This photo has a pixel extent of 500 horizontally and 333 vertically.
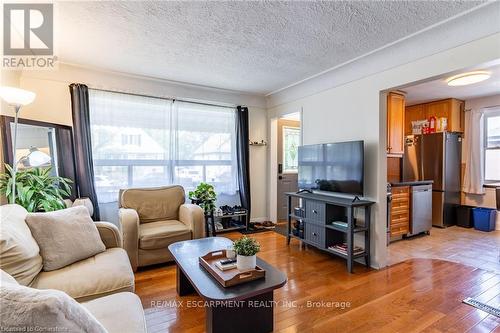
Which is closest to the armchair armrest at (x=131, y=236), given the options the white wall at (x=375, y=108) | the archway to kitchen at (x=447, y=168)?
the white wall at (x=375, y=108)

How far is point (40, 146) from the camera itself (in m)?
2.86

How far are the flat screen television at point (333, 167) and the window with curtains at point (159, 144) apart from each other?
1.35 metres

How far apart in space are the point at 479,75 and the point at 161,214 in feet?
14.5

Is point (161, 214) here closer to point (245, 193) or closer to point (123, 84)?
point (245, 193)

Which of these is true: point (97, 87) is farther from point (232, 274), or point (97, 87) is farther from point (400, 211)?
point (400, 211)

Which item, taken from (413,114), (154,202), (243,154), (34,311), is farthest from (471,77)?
(34,311)

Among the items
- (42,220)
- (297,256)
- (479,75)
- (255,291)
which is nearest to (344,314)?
(255,291)

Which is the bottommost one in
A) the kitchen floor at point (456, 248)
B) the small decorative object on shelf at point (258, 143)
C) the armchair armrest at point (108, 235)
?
the kitchen floor at point (456, 248)

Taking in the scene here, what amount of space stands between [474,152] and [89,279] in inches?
235

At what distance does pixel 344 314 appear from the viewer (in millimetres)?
1973

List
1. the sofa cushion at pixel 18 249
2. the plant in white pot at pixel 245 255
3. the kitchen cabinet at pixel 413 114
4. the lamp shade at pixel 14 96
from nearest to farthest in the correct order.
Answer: the sofa cushion at pixel 18 249
the plant in white pot at pixel 245 255
the lamp shade at pixel 14 96
the kitchen cabinet at pixel 413 114

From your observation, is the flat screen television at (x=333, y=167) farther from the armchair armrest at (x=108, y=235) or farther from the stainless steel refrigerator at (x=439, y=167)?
the armchair armrest at (x=108, y=235)

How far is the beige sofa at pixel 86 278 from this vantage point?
49.4 inches

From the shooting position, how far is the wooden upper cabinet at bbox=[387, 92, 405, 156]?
3.58 metres
